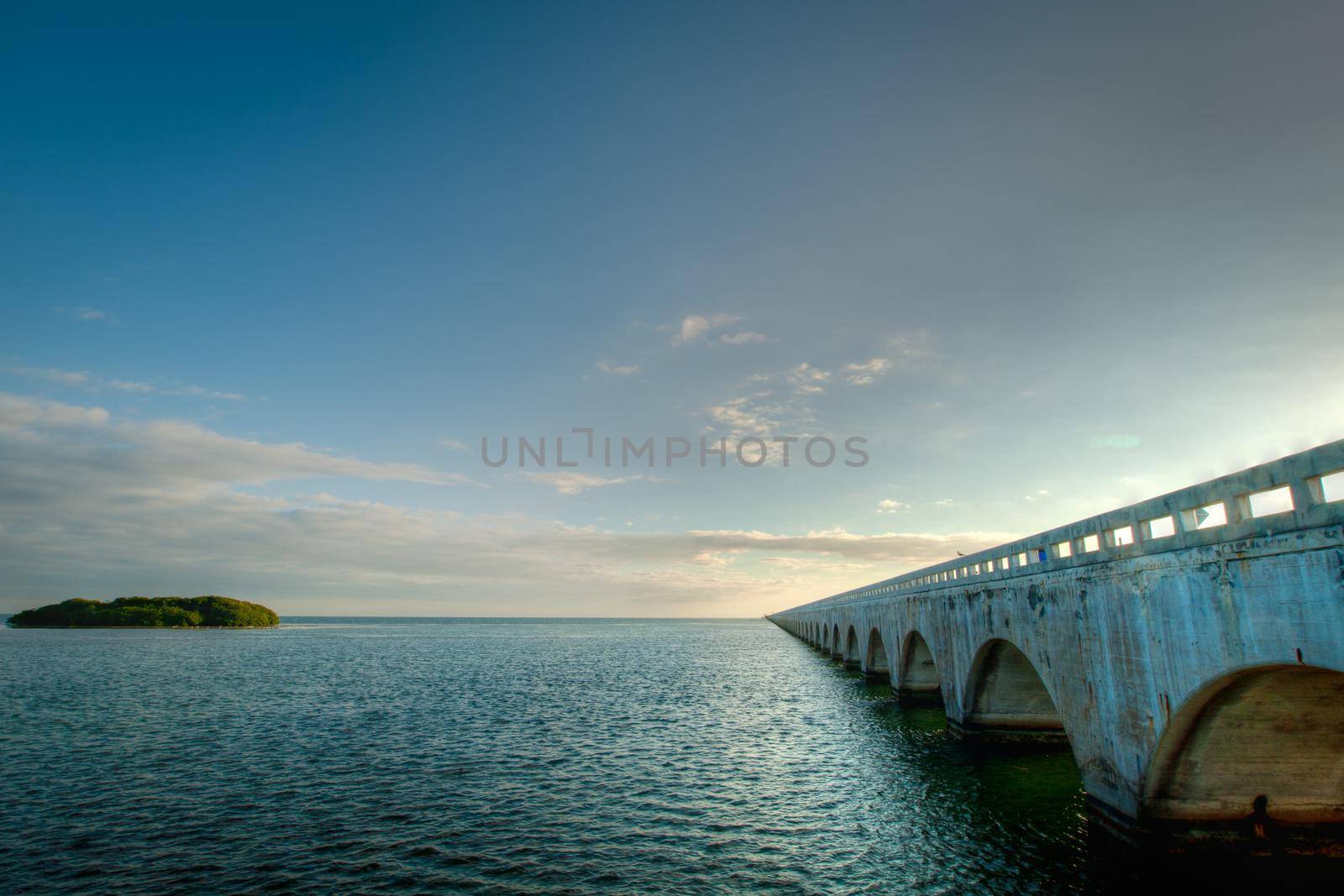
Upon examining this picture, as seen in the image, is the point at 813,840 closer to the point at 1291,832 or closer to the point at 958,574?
the point at 1291,832

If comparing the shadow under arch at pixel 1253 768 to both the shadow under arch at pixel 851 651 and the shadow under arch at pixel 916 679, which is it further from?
the shadow under arch at pixel 851 651

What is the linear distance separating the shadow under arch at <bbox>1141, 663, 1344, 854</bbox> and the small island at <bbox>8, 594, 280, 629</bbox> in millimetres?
189848

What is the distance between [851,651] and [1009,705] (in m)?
40.0

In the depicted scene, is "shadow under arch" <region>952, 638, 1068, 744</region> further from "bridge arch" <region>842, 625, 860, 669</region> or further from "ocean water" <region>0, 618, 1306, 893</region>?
"bridge arch" <region>842, 625, 860, 669</region>

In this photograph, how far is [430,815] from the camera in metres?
19.0

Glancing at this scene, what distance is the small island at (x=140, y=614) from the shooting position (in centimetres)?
15238

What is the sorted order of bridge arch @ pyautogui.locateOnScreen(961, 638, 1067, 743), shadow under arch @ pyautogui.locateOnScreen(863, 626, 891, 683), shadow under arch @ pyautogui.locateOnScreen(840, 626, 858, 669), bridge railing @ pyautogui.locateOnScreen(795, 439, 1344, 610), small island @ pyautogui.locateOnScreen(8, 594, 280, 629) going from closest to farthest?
1. bridge railing @ pyautogui.locateOnScreen(795, 439, 1344, 610)
2. bridge arch @ pyautogui.locateOnScreen(961, 638, 1067, 743)
3. shadow under arch @ pyautogui.locateOnScreen(863, 626, 891, 683)
4. shadow under arch @ pyautogui.locateOnScreen(840, 626, 858, 669)
5. small island @ pyautogui.locateOnScreen(8, 594, 280, 629)

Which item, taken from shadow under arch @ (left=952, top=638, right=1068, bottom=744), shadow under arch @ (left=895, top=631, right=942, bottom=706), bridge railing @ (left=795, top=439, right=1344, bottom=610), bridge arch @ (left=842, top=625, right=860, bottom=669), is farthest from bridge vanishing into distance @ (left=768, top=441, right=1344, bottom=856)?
bridge arch @ (left=842, top=625, right=860, bottom=669)

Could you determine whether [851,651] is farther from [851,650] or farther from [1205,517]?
[1205,517]

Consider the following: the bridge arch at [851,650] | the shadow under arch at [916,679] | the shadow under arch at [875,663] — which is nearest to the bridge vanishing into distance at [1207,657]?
the shadow under arch at [916,679]

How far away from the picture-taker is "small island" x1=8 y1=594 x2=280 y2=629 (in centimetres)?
15238

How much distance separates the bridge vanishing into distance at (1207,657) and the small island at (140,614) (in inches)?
7394

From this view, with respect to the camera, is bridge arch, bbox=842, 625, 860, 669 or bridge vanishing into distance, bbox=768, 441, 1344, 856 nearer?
bridge vanishing into distance, bbox=768, 441, 1344, 856

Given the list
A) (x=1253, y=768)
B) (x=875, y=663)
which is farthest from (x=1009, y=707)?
(x=875, y=663)
